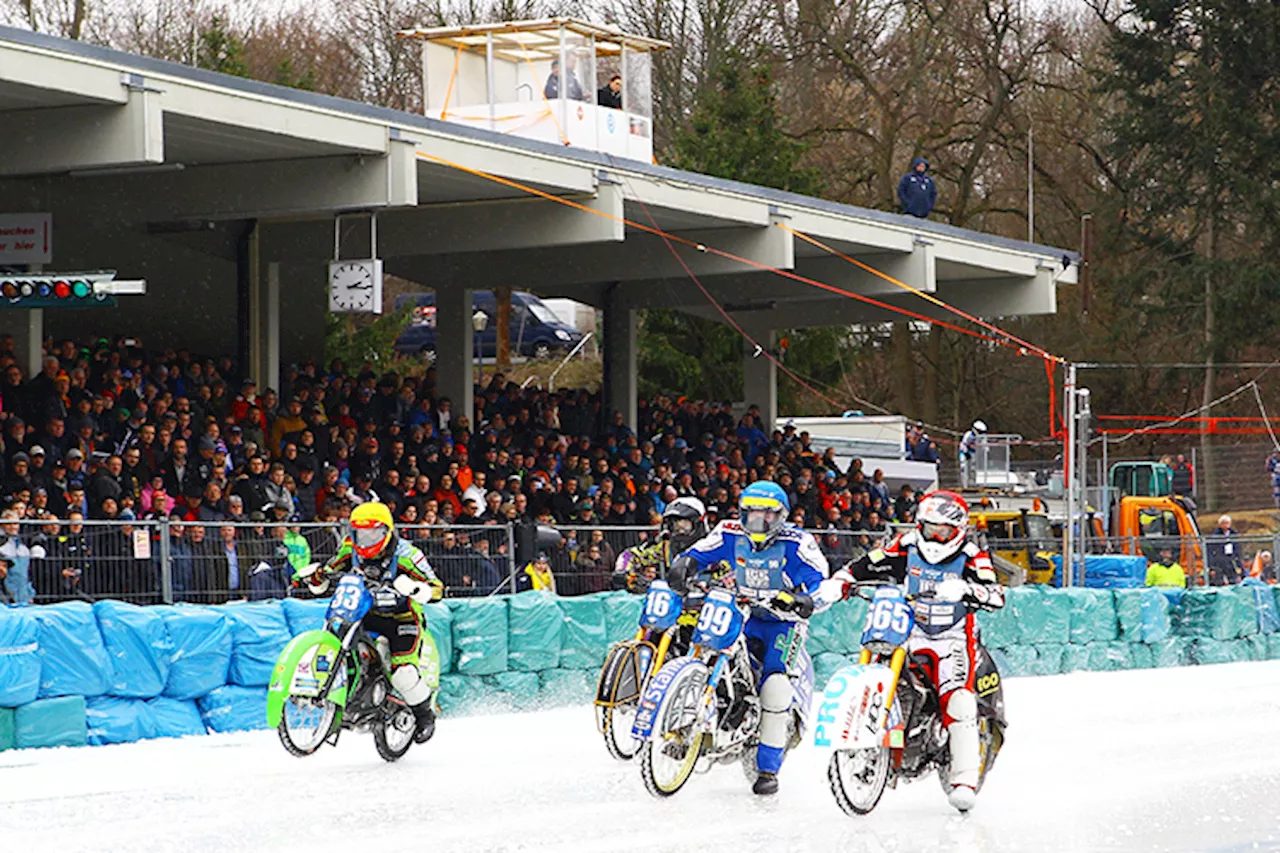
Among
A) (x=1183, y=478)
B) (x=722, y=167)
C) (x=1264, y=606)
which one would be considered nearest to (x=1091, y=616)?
(x=1264, y=606)

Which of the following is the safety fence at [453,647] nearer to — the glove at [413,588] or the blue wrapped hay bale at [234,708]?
the blue wrapped hay bale at [234,708]

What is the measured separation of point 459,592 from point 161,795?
21.6 feet

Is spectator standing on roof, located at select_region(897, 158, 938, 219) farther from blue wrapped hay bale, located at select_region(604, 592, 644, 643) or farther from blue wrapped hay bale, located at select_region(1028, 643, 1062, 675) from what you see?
blue wrapped hay bale, located at select_region(604, 592, 644, 643)

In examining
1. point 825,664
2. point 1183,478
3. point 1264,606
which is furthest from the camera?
point 1183,478

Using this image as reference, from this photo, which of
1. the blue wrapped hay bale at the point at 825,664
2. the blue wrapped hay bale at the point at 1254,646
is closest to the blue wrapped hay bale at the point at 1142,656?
the blue wrapped hay bale at the point at 1254,646

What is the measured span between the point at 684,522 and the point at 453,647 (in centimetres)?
336

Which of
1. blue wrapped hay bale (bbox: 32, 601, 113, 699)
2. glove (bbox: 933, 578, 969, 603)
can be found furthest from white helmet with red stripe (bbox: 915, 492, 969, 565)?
blue wrapped hay bale (bbox: 32, 601, 113, 699)

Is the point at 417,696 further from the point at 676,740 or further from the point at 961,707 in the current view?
the point at 961,707

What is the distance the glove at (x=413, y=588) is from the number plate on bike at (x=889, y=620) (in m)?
2.95

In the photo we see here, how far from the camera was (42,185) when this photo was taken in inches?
907

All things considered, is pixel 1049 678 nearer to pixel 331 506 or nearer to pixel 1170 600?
pixel 1170 600

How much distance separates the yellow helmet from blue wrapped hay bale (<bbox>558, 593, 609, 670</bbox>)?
501 centimetres

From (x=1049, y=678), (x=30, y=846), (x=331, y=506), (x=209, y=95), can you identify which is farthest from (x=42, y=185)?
(x=30, y=846)

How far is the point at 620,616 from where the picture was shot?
56.4 feet
